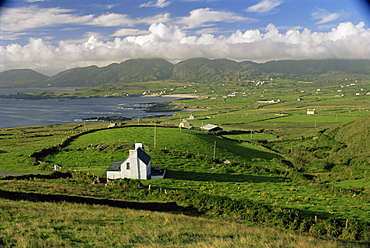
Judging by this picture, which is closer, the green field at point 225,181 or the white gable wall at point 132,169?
the green field at point 225,181

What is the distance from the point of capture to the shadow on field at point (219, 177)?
115 feet

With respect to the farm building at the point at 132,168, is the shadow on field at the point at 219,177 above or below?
below

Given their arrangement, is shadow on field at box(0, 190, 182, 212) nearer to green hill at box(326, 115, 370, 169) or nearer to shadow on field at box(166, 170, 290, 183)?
shadow on field at box(166, 170, 290, 183)

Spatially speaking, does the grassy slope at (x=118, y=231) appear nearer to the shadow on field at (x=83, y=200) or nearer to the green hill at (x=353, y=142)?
the shadow on field at (x=83, y=200)

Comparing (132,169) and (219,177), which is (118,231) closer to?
(132,169)

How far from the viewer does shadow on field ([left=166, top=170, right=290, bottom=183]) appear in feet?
115

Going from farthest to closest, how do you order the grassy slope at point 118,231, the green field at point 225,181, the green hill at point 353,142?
1. the green hill at point 353,142
2. the green field at point 225,181
3. the grassy slope at point 118,231

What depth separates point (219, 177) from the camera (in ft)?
118

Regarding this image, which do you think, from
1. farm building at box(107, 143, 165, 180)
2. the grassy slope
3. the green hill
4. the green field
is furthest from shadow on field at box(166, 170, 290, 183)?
the green hill

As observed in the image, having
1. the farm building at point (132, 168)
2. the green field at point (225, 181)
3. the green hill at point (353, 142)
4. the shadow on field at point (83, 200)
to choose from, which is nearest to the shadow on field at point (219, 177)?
the green field at point (225, 181)

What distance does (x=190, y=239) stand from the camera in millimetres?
15539

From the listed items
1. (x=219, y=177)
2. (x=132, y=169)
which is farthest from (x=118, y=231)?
(x=219, y=177)

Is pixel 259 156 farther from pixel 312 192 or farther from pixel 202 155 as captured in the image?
pixel 312 192

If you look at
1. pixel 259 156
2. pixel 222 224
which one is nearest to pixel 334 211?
pixel 222 224
